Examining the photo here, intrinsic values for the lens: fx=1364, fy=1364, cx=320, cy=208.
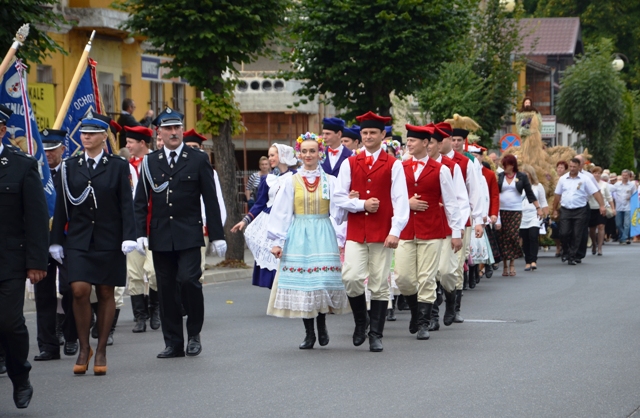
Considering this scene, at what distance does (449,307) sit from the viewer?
13438mm

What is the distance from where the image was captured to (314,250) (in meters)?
11.4

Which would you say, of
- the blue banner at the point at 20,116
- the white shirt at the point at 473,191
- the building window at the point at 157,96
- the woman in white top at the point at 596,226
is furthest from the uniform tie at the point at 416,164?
the building window at the point at 157,96

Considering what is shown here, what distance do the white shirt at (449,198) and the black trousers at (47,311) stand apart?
3395 mm

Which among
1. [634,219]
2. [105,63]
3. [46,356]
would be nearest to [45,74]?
[105,63]

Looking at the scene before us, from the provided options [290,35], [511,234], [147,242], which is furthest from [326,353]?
[290,35]

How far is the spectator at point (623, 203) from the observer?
118 feet

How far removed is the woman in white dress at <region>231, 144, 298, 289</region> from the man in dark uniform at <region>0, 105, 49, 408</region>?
5.59m

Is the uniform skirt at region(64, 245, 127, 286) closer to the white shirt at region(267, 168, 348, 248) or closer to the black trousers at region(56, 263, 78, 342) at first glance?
the black trousers at region(56, 263, 78, 342)

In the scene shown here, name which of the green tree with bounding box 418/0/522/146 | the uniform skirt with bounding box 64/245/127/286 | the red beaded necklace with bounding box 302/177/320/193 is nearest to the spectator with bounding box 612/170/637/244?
the green tree with bounding box 418/0/522/146

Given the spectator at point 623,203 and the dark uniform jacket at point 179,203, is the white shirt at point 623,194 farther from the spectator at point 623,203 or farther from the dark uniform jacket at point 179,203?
the dark uniform jacket at point 179,203

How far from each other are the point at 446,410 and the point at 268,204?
270 inches

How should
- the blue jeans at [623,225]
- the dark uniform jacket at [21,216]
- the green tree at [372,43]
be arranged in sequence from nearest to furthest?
1. the dark uniform jacket at [21,216]
2. the green tree at [372,43]
3. the blue jeans at [623,225]

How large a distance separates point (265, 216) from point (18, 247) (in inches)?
283

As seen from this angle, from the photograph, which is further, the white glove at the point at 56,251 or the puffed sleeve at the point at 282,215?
the puffed sleeve at the point at 282,215
